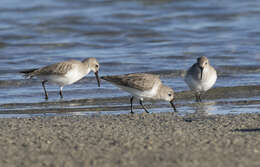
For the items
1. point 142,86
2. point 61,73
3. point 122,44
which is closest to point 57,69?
point 61,73

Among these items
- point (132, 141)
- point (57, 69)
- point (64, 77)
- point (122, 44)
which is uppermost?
point (122, 44)

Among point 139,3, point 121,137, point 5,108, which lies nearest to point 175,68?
point 5,108

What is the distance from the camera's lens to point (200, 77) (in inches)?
398

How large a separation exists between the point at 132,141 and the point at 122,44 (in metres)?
11.1

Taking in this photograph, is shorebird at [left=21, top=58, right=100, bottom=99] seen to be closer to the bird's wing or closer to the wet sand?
the bird's wing

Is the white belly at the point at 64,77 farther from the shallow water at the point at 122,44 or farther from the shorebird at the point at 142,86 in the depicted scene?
the shorebird at the point at 142,86

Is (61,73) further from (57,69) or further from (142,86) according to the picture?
(142,86)

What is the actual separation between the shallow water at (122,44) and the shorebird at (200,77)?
280 millimetres

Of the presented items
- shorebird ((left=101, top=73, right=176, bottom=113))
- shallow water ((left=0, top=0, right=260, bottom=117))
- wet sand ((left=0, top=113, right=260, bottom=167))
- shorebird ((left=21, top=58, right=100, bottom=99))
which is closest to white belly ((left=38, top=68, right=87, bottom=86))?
shorebird ((left=21, top=58, right=100, bottom=99))

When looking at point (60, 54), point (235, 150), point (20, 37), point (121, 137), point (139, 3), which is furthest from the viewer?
point (139, 3)

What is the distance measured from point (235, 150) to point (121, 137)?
5.03 ft

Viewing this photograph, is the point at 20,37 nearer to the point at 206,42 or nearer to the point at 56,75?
the point at 206,42

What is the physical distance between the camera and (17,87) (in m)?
11.8

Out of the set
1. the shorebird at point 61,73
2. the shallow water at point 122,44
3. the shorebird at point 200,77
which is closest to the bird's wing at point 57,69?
the shorebird at point 61,73
